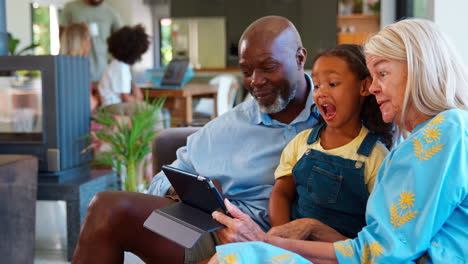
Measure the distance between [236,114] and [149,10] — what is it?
7857mm

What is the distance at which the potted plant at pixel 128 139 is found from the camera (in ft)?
9.97

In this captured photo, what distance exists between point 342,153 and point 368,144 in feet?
0.22

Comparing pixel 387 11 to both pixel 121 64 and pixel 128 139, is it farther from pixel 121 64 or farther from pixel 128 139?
pixel 128 139

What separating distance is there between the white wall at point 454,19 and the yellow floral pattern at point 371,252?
73.1 inches

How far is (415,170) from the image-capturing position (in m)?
1.01

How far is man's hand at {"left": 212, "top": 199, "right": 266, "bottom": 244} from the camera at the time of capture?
A: 1268mm

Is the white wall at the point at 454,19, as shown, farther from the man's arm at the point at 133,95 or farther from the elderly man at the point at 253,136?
the man's arm at the point at 133,95

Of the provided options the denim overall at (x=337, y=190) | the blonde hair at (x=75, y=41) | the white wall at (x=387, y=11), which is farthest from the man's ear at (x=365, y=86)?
the white wall at (x=387, y=11)

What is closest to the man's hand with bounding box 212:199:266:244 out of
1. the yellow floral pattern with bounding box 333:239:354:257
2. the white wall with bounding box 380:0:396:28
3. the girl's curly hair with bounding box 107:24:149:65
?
the yellow floral pattern with bounding box 333:239:354:257

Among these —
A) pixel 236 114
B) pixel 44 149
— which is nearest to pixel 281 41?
pixel 236 114

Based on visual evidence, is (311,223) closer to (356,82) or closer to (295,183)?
(295,183)

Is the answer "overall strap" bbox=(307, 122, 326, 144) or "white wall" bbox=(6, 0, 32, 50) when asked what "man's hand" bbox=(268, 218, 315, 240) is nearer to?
"overall strap" bbox=(307, 122, 326, 144)

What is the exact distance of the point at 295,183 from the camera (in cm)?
156

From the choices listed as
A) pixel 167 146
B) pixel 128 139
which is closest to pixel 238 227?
pixel 167 146
